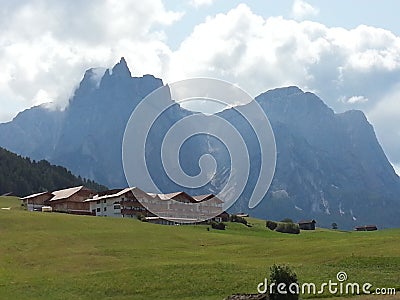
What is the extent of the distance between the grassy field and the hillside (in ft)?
311

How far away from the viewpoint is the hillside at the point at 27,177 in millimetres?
160125

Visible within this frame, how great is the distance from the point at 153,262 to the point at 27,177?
426ft

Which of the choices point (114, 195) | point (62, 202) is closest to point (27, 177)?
point (62, 202)

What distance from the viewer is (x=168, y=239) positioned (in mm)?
62875

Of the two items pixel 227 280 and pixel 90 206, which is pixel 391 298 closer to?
pixel 227 280

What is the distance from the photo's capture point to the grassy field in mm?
33469

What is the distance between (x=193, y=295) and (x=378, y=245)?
801 inches

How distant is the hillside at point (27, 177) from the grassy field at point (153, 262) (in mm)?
94807

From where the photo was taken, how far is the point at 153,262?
4459 centimetres

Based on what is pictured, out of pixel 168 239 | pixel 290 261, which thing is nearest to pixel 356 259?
pixel 290 261

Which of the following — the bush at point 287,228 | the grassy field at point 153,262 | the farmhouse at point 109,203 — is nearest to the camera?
the grassy field at point 153,262

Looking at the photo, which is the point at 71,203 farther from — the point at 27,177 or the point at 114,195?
the point at 27,177

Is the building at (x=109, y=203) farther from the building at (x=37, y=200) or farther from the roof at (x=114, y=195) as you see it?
the building at (x=37, y=200)

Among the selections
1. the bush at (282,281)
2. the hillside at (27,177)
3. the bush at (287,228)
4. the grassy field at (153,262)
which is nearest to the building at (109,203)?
the bush at (287,228)
